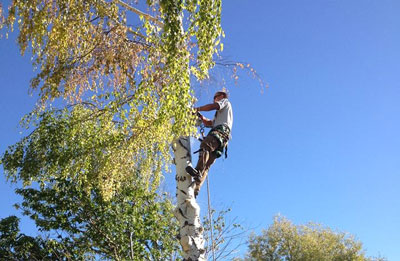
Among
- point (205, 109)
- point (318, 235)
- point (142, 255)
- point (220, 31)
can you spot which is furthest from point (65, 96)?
point (318, 235)

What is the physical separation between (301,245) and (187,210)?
20171mm

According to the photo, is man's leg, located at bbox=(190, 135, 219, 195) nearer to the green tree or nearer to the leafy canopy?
the leafy canopy

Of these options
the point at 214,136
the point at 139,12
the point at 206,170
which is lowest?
the point at 206,170

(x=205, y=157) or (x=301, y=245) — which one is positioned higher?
(x=301, y=245)

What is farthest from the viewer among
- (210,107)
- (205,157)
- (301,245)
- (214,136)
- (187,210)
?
(301,245)

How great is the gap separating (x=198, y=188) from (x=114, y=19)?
267 centimetres

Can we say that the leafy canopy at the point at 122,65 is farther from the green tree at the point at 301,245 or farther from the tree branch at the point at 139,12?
the green tree at the point at 301,245

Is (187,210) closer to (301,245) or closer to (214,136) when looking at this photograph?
(214,136)

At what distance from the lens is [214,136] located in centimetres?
521

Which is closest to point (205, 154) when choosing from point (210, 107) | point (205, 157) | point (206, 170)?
point (205, 157)

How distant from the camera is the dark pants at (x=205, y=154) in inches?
198

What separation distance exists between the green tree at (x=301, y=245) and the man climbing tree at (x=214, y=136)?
18.9 meters

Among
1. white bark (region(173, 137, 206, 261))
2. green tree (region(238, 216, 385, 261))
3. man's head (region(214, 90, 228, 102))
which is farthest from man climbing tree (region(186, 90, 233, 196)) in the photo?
green tree (region(238, 216, 385, 261))

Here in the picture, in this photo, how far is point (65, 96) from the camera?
655 cm
